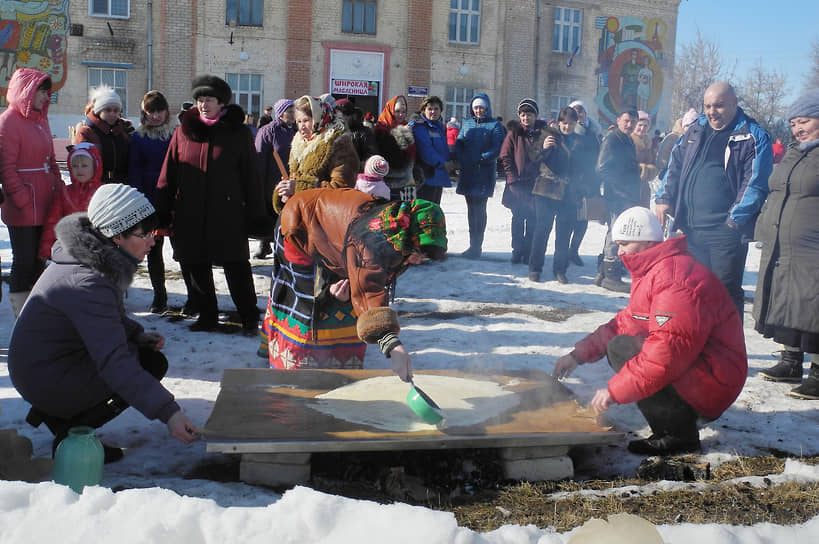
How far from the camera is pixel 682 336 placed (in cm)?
341

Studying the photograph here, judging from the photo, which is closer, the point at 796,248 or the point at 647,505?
the point at 647,505

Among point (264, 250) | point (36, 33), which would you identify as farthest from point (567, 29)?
point (264, 250)

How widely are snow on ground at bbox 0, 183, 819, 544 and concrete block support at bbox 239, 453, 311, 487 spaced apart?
0.21ft

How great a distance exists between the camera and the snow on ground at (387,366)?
1.99 metres

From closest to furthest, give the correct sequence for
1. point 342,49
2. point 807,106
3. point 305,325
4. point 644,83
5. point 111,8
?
point 305,325, point 807,106, point 111,8, point 342,49, point 644,83

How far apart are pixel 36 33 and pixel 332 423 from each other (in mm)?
24099

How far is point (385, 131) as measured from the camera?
7.75 m

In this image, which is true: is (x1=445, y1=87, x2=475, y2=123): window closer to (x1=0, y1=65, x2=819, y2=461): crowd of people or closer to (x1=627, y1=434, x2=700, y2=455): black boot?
(x1=0, y1=65, x2=819, y2=461): crowd of people

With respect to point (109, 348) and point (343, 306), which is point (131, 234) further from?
point (343, 306)

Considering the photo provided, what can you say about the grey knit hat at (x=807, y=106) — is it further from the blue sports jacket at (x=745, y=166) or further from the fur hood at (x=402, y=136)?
the fur hood at (x=402, y=136)

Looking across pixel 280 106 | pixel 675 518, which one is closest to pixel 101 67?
pixel 280 106

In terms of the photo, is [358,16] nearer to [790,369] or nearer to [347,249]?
[790,369]

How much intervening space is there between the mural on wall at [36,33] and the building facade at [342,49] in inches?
1.2

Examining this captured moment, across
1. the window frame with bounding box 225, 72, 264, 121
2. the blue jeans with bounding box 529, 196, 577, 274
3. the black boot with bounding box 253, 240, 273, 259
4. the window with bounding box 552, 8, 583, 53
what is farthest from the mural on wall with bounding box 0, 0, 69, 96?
the blue jeans with bounding box 529, 196, 577, 274
